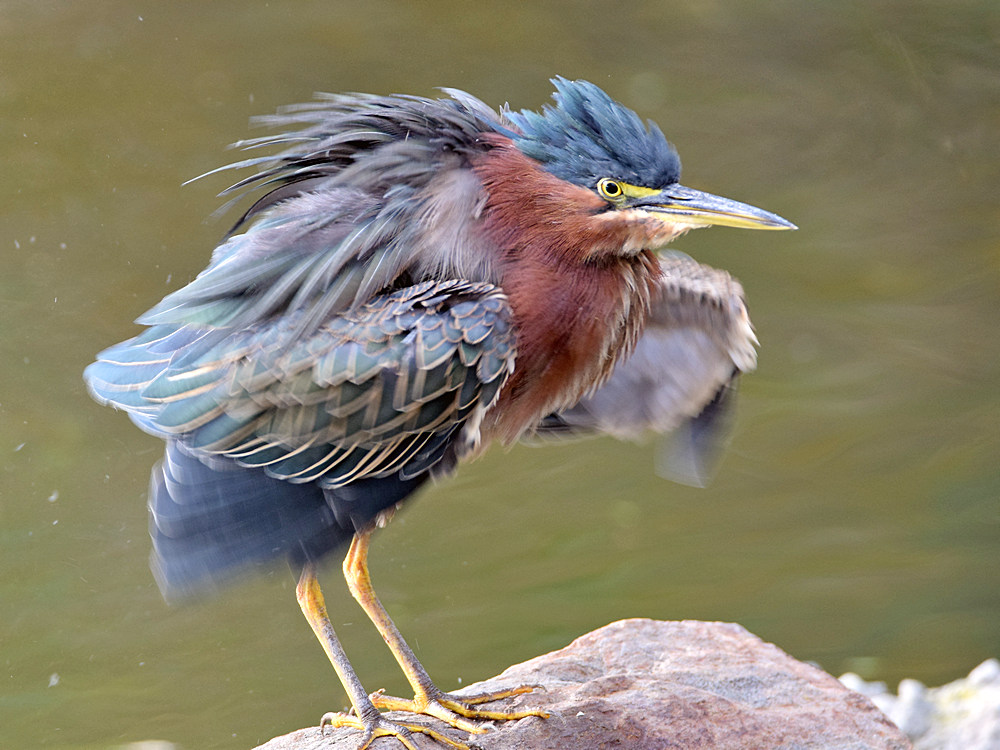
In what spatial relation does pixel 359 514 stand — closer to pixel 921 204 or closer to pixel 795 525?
pixel 795 525

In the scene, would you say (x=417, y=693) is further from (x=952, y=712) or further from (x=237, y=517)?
(x=952, y=712)

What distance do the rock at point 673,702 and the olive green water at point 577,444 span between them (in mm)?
1827

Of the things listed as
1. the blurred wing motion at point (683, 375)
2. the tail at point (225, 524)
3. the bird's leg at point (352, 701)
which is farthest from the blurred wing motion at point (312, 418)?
the blurred wing motion at point (683, 375)

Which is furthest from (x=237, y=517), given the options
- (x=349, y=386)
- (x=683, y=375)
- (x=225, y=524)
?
(x=683, y=375)

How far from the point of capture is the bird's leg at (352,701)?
2791 mm

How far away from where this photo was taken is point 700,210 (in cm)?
268

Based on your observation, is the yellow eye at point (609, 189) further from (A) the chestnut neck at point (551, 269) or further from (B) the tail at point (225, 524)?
(B) the tail at point (225, 524)

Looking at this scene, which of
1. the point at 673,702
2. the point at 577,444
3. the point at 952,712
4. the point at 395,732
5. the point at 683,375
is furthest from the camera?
the point at 577,444

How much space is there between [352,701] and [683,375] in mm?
1357

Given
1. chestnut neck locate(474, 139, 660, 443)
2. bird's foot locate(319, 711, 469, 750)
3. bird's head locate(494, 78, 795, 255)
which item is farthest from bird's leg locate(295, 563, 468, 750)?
bird's head locate(494, 78, 795, 255)

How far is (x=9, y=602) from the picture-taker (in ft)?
16.9

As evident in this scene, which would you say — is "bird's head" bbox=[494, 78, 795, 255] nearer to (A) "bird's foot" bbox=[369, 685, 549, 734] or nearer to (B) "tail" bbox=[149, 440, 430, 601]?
(B) "tail" bbox=[149, 440, 430, 601]

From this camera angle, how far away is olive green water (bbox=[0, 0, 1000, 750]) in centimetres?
516

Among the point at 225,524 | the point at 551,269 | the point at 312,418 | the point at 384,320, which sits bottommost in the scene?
the point at 225,524
